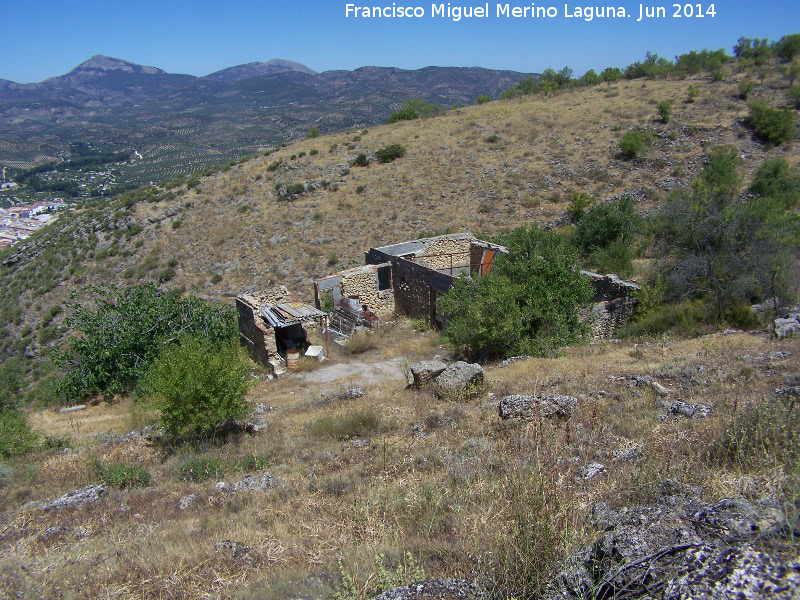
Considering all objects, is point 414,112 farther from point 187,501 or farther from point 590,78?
point 187,501

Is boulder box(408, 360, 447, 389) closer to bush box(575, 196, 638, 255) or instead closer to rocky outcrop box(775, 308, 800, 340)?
rocky outcrop box(775, 308, 800, 340)

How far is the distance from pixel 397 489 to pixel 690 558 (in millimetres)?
3226

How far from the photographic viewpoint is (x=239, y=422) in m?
9.79

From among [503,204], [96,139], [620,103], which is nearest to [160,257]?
[503,204]

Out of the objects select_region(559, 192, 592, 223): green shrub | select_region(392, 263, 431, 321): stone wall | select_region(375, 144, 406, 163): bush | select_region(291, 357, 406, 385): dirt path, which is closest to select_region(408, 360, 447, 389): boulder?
select_region(291, 357, 406, 385): dirt path

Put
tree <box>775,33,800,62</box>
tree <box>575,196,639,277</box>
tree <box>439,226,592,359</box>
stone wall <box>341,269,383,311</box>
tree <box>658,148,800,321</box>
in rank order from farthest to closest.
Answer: tree <box>775,33,800,62</box>
tree <box>575,196,639,277</box>
stone wall <box>341,269,383,311</box>
tree <box>439,226,592,359</box>
tree <box>658,148,800,321</box>

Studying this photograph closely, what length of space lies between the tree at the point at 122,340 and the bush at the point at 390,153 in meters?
22.4

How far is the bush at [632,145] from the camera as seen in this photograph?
29.7m

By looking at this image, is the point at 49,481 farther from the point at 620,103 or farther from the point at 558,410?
the point at 620,103

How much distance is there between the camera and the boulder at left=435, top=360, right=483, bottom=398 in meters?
9.01

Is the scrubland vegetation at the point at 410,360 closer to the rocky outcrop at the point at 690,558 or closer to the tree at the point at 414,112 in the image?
the rocky outcrop at the point at 690,558

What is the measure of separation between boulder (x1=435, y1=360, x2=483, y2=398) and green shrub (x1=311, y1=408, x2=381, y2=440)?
147 centimetres

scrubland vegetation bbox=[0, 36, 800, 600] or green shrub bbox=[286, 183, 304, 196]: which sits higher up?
green shrub bbox=[286, 183, 304, 196]

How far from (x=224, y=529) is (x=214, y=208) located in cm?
3045
